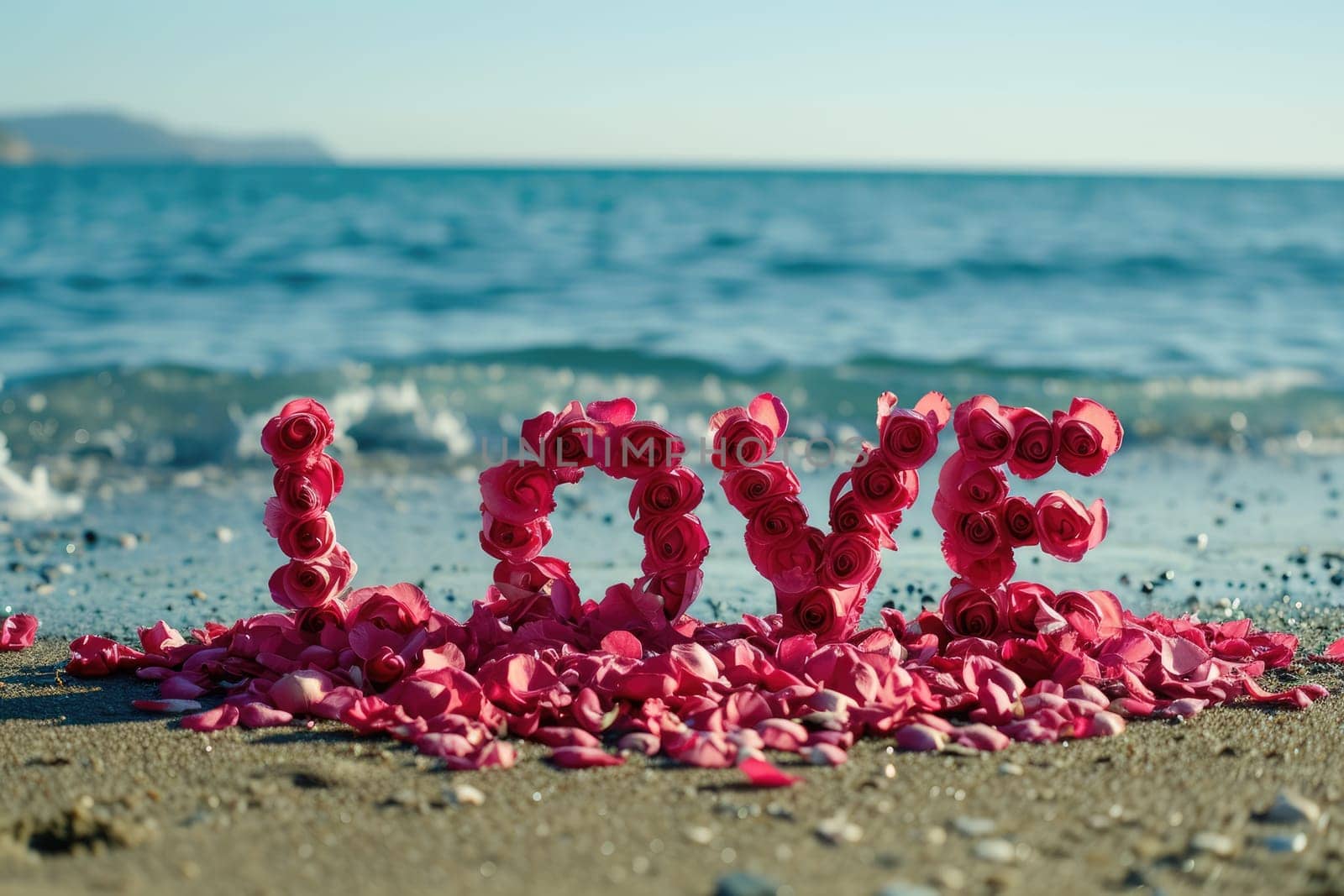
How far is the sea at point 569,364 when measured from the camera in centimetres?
578

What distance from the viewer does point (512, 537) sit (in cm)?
371

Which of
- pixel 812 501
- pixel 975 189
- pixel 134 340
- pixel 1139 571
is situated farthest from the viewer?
pixel 975 189

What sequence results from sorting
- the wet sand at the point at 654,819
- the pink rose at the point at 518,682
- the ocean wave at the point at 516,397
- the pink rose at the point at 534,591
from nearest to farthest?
the wet sand at the point at 654,819 → the pink rose at the point at 518,682 → the pink rose at the point at 534,591 → the ocean wave at the point at 516,397

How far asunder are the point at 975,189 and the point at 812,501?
57.8m

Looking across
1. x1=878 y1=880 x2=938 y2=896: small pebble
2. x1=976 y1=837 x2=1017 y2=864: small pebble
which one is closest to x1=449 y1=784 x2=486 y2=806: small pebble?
x1=878 y1=880 x2=938 y2=896: small pebble

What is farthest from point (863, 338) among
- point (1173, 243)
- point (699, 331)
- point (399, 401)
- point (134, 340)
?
point (1173, 243)

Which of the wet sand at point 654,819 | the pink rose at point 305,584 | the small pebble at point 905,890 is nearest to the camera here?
the small pebble at point 905,890

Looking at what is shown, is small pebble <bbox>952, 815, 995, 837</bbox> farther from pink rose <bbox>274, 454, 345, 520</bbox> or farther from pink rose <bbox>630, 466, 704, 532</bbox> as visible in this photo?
pink rose <bbox>274, 454, 345, 520</bbox>

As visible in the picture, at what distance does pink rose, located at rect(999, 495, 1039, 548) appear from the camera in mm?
3555

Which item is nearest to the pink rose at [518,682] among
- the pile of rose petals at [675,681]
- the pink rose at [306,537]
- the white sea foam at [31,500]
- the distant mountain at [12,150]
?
the pile of rose petals at [675,681]

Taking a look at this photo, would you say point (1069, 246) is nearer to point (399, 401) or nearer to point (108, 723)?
point (399, 401)

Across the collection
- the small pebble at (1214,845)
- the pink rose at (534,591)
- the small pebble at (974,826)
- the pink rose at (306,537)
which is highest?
the pink rose at (306,537)

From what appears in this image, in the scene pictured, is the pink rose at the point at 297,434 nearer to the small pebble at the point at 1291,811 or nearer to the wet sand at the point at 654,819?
the wet sand at the point at 654,819

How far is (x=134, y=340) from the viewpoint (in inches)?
521
